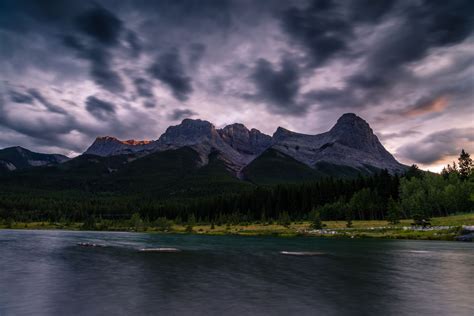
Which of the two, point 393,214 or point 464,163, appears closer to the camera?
point 393,214

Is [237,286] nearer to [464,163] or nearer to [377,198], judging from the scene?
[377,198]

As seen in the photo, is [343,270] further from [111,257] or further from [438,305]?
[111,257]

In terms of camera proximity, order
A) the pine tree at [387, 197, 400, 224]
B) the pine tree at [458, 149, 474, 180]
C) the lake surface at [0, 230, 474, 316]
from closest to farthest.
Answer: the lake surface at [0, 230, 474, 316] < the pine tree at [387, 197, 400, 224] < the pine tree at [458, 149, 474, 180]

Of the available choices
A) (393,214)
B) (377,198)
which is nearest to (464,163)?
(377,198)

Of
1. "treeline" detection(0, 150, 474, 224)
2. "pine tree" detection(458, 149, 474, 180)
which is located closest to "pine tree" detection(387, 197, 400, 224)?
"treeline" detection(0, 150, 474, 224)

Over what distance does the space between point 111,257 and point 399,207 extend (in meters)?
117

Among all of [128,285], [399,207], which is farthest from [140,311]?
[399,207]

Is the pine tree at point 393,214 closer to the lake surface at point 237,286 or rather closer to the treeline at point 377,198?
the treeline at point 377,198

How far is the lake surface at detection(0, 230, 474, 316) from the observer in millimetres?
22125

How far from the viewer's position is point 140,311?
21.1m

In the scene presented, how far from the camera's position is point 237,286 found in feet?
96.2

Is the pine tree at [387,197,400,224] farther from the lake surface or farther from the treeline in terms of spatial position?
the lake surface

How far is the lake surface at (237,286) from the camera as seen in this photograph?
2212cm

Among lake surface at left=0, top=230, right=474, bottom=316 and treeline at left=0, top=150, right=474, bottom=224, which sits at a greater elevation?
treeline at left=0, top=150, right=474, bottom=224
